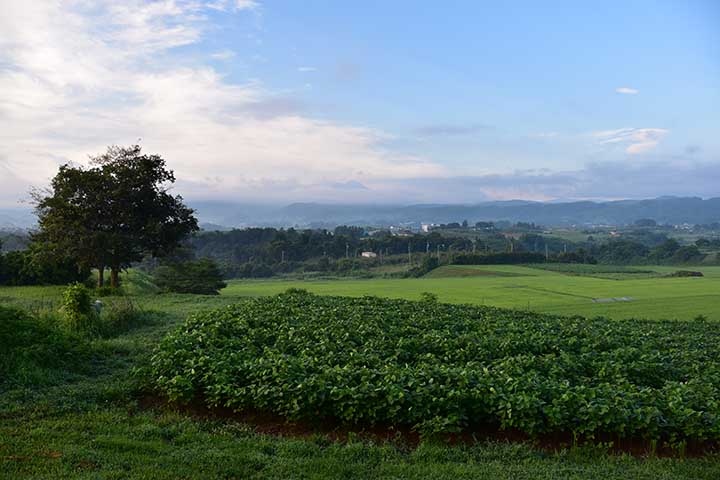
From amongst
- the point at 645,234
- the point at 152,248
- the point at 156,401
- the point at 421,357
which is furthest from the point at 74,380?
Answer: the point at 645,234

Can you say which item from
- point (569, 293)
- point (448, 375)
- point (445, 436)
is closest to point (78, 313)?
point (448, 375)

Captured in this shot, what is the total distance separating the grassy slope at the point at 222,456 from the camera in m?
5.41

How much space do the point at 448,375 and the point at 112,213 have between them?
2158cm

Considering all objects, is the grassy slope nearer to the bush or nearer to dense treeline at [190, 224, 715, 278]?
the bush

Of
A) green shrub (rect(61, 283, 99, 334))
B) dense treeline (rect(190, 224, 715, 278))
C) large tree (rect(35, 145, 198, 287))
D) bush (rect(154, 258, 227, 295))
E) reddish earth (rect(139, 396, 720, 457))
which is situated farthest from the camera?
dense treeline (rect(190, 224, 715, 278))

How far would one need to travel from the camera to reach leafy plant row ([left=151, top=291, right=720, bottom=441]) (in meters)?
6.29

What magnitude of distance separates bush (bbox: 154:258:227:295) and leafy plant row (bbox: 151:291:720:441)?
26.0 metres

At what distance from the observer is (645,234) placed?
136 m

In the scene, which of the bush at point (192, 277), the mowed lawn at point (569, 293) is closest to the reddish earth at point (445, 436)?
the mowed lawn at point (569, 293)

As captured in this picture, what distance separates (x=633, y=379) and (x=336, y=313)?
6.91m

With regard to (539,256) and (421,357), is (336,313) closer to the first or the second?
(421,357)

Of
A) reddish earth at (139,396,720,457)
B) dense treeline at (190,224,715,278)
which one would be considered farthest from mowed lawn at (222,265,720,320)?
reddish earth at (139,396,720,457)

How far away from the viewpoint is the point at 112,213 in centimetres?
2466

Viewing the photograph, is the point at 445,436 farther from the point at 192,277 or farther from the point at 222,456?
the point at 192,277
